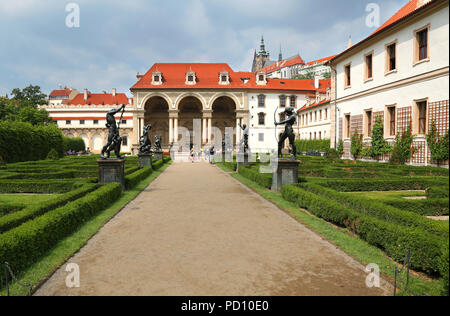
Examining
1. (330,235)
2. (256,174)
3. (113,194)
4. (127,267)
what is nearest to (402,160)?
(256,174)

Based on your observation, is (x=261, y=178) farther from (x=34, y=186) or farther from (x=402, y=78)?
(x=402, y=78)

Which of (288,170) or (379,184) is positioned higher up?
(288,170)

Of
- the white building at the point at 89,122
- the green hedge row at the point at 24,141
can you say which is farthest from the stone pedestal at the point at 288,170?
the white building at the point at 89,122

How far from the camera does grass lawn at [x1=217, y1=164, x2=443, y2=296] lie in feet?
12.4

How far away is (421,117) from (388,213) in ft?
47.8

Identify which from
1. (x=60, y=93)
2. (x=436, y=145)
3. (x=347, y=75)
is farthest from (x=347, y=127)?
(x=60, y=93)

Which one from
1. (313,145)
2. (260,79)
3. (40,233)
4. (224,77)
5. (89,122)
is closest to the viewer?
(40,233)

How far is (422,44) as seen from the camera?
56.2 ft

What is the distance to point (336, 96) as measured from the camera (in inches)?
1064

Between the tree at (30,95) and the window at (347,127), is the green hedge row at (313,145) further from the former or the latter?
the tree at (30,95)

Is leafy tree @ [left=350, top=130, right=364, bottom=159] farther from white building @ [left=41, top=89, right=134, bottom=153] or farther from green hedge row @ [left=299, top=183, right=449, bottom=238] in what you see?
white building @ [left=41, top=89, right=134, bottom=153]

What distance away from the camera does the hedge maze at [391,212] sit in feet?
13.6
